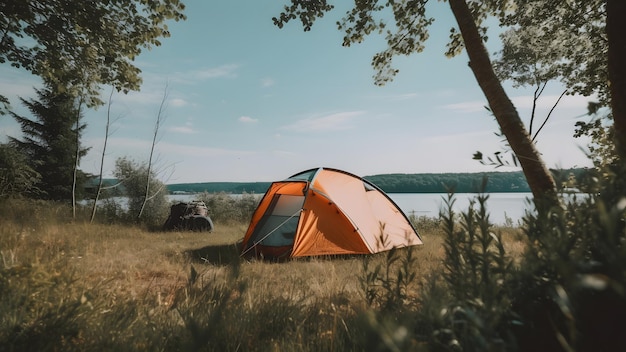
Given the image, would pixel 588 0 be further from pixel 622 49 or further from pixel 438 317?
pixel 438 317

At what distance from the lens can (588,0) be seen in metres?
6.18

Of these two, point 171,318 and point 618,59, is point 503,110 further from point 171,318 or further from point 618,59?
point 171,318

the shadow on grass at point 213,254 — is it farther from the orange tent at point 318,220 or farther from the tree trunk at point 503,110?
the tree trunk at point 503,110

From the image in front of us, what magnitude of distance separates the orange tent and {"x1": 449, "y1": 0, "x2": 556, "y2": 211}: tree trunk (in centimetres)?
350

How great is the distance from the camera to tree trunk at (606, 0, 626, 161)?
9.71ft

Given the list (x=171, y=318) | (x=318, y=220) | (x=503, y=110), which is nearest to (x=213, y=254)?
(x=318, y=220)

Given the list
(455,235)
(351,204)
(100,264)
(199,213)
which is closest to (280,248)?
(351,204)

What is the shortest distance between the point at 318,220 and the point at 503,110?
4365mm

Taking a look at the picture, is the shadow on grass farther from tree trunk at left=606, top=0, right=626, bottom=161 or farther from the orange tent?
tree trunk at left=606, top=0, right=626, bottom=161

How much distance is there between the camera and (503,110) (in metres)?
3.80

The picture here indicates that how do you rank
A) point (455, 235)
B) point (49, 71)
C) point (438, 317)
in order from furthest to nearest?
point (49, 71) < point (455, 235) < point (438, 317)

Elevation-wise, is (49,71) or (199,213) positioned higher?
(49,71)

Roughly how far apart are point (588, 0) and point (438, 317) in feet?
26.0

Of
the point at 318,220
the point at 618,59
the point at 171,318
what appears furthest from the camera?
the point at 318,220
